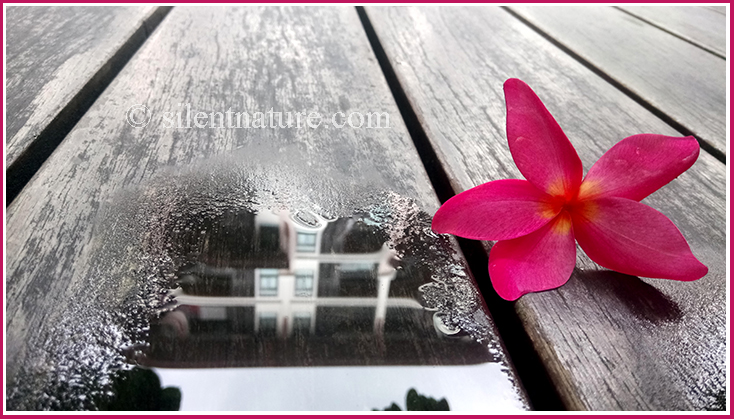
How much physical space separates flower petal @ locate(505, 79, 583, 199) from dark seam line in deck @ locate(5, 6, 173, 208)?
41 cm

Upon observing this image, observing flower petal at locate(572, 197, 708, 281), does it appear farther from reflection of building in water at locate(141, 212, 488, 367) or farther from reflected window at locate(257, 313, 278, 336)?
reflected window at locate(257, 313, 278, 336)

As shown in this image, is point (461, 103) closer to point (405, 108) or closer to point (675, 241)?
point (405, 108)

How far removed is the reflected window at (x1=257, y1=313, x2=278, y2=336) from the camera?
0.29 metres

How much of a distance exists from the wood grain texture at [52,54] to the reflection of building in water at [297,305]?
258 millimetres

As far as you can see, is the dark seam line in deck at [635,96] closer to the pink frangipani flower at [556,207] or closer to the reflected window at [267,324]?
the pink frangipani flower at [556,207]

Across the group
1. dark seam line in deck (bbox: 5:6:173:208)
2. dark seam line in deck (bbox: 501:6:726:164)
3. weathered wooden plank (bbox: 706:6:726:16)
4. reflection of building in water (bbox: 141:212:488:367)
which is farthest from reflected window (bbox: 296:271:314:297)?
weathered wooden plank (bbox: 706:6:726:16)

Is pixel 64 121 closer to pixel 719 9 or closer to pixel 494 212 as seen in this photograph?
pixel 494 212

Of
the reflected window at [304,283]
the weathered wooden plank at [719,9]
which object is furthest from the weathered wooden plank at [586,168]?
the weathered wooden plank at [719,9]

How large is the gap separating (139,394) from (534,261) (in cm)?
26

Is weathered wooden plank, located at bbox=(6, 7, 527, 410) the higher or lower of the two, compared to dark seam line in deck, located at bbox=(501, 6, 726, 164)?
lower

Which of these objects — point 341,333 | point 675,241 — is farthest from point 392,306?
point 675,241

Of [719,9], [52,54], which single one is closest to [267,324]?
[52,54]

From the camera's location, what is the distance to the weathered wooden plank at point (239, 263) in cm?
27

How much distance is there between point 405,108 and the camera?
0.58 m
